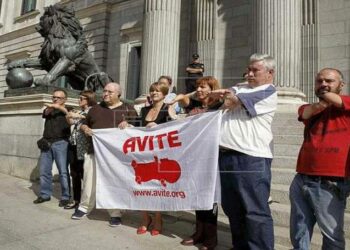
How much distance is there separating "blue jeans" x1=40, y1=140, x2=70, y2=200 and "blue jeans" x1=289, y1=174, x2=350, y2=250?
3900 millimetres

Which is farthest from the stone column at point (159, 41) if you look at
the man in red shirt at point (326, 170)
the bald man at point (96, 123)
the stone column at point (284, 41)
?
the man in red shirt at point (326, 170)

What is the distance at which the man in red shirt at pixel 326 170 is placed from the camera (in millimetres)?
2695

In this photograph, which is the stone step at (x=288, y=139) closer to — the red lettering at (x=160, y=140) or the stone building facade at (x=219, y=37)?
the stone building facade at (x=219, y=37)

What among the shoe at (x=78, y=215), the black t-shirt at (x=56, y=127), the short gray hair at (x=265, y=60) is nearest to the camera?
the short gray hair at (x=265, y=60)

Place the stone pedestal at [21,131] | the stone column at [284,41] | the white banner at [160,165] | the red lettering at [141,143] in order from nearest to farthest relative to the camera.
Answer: the white banner at [160,165] → the red lettering at [141,143] → the stone pedestal at [21,131] → the stone column at [284,41]

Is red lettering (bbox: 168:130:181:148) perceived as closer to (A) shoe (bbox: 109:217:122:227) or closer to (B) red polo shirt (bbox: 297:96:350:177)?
(A) shoe (bbox: 109:217:122:227)

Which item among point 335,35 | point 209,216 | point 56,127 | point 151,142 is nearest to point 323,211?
point 209,216

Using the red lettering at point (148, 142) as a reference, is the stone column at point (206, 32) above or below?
above

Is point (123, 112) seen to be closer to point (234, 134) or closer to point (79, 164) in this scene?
point (79, 164)

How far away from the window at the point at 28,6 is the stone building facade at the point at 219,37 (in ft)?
20.1

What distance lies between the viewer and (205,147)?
12.1 ft

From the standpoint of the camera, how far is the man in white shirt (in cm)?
307

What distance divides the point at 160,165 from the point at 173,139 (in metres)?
0.36

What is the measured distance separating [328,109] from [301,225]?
0.93m
